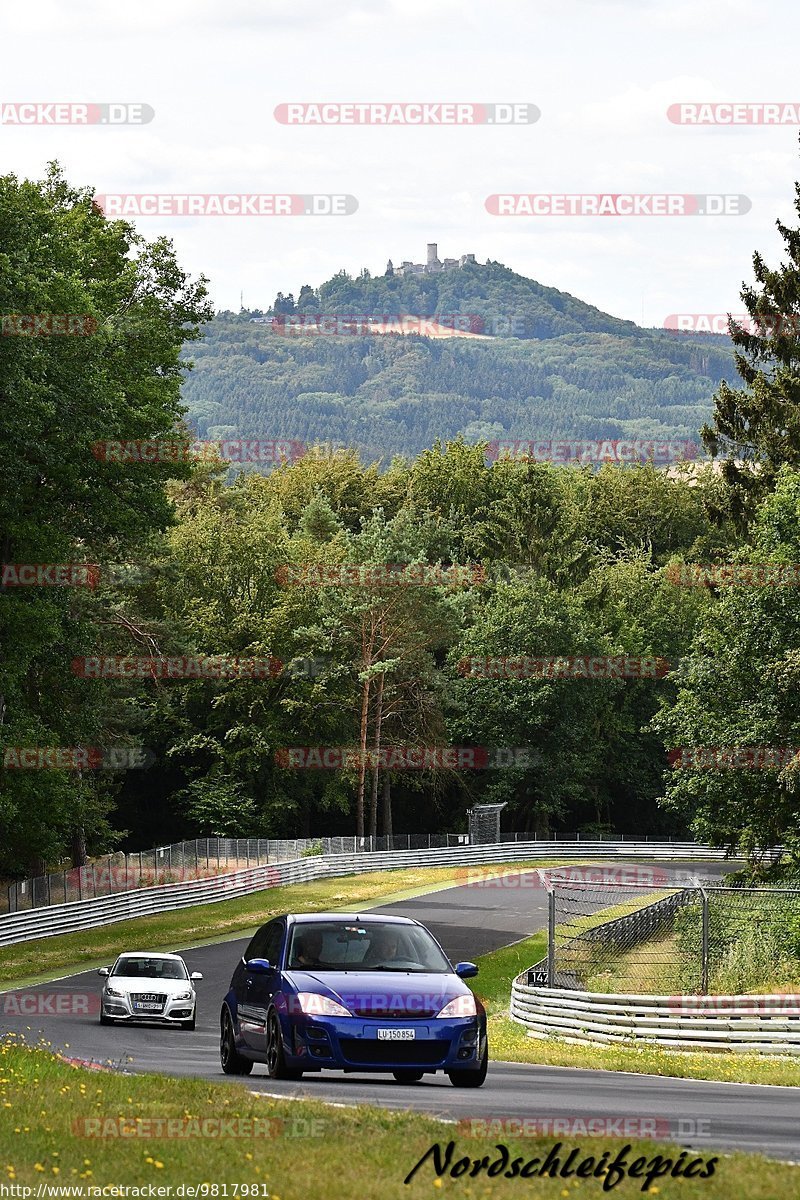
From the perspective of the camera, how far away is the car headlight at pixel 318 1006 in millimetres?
14398

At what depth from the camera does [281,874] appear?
64.6 metres

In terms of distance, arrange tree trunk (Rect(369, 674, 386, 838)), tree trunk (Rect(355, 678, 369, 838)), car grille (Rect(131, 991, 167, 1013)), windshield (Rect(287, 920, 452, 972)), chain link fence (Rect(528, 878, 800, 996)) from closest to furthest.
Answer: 1. windshield (Rect(287, 920, 452, 972))
2. chain link fence (Rect(528, 878, 800, 996))
3. car grille (Rect(131, 991, 167, 1013))
4. tree trunk (Rect(355, 678, 369, 838))
5. tree trunk (Rect(369, 674, 386, 838))

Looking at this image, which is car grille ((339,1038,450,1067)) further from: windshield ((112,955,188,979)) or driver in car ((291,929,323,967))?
windshield ((112,955,188,979))

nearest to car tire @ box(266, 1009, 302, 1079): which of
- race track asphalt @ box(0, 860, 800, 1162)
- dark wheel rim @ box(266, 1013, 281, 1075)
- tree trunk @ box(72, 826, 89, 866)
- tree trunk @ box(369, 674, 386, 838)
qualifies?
dark wheel rim @ box(266, 1013, 281, 1075)

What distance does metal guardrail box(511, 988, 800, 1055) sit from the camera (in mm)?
19906

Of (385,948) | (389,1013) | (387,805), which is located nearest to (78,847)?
(387,805)

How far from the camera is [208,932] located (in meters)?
48.3

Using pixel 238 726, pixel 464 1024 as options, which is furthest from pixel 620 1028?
pixel 238 726

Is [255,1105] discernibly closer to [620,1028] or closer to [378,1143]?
[378,1143]

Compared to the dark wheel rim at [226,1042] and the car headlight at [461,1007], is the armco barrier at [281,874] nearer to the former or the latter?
the dark wheel rim at [226,1042]

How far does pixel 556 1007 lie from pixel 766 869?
22.2 meters

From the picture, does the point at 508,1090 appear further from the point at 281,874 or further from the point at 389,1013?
the point at 281,874

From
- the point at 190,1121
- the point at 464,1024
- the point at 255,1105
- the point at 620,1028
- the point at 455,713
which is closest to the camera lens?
the point at 190,1121

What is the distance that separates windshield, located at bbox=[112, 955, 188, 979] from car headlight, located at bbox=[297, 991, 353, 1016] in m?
13.6
